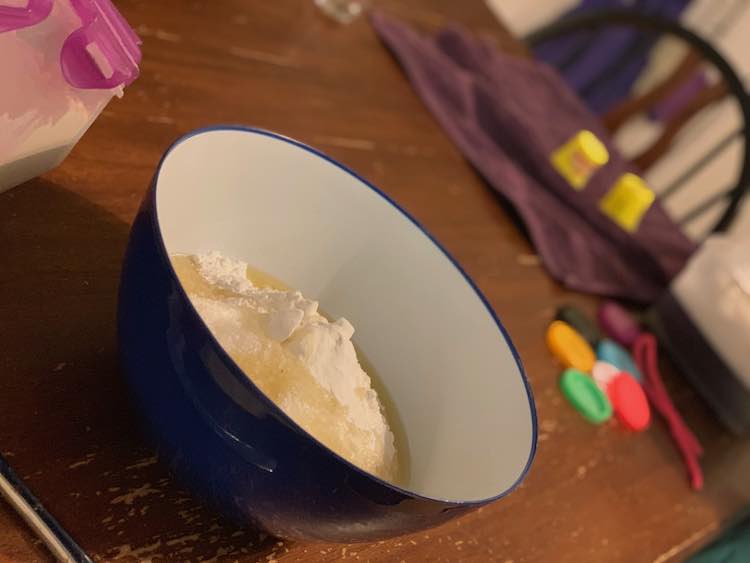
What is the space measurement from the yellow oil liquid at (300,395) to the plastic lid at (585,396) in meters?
0.31

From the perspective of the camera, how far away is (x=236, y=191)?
47 cm

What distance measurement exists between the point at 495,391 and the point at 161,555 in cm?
20

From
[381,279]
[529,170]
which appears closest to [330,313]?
[381,279]

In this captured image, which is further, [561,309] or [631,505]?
[561,309]

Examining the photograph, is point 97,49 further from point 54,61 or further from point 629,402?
point 629,402

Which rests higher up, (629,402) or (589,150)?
(589,150)

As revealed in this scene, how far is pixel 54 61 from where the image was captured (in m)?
0.37

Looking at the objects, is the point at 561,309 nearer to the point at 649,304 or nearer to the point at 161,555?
the point at 649,304

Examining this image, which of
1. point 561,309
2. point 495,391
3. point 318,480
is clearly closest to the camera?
point 318,480

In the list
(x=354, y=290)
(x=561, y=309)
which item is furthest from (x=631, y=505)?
(x=354, y=290)

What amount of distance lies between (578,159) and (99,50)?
70cm

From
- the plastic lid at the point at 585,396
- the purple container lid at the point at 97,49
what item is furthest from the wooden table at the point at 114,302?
the purple container lid at the point at 97,49

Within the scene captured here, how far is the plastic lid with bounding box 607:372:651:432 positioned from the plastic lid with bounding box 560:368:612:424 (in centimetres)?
2

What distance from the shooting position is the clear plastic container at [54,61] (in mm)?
346
